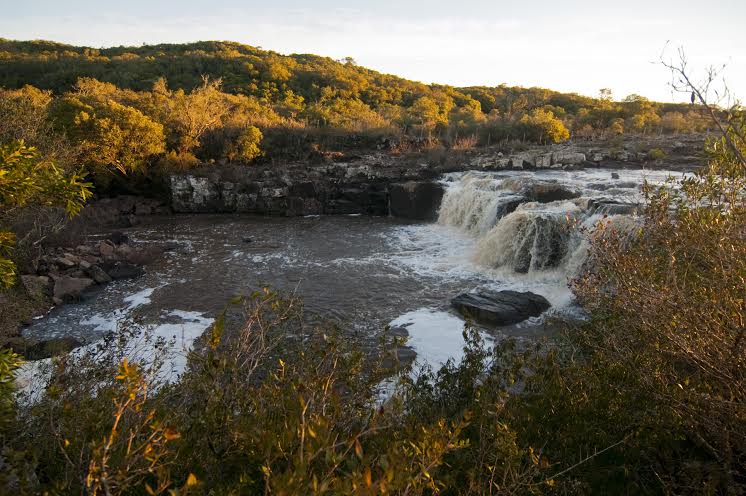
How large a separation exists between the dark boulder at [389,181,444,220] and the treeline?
7.25m

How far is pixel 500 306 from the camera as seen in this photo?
10398 mm

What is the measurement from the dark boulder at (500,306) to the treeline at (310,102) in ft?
27.2

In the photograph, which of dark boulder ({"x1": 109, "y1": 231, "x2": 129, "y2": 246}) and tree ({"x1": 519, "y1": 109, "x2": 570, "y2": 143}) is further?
tree ({"x1": 519, "y1": 109, "x2": 570, "y2": 143})

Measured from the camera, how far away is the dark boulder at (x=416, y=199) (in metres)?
20.4

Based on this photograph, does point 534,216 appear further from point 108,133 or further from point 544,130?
point 108,133

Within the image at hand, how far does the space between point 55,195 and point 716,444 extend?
5.67m

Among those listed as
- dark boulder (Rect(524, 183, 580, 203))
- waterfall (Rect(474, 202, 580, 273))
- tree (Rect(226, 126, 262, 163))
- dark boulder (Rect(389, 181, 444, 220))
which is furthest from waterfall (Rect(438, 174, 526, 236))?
tree (Rect(226, 126, 262, 163))

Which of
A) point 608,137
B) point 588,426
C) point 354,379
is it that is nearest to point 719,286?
point 588,426

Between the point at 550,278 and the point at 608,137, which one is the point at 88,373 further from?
the point at 608,137

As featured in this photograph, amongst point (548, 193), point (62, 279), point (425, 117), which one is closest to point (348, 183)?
Answer: point (548, 193)

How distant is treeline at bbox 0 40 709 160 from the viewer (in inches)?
1036

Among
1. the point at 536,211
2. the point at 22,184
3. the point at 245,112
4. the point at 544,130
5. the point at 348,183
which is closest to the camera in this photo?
the point at 22,184

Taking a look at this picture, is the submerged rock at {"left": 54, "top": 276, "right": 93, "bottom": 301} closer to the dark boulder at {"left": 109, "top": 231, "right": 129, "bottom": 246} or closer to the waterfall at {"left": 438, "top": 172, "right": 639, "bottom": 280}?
the dark boulder at {"left": 109, "top": 231, "right": 129, "bottom": 246}

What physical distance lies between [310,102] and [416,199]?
25875 mm
